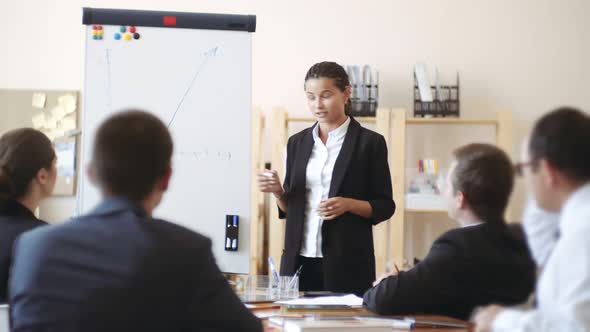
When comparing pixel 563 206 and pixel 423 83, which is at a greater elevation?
pixel 423 83

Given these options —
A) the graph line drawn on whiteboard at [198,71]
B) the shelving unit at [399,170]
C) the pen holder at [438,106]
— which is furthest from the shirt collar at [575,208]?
the pen holder at [438,106]

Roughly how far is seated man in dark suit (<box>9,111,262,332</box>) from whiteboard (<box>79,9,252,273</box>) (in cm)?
149

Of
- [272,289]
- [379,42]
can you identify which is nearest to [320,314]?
[272,289]

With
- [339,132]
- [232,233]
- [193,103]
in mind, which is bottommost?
[232,233]

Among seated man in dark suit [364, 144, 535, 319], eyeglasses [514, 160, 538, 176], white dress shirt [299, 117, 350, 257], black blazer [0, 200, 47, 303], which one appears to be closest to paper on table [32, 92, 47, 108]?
white dress shirt [299, 117, 350, 257]

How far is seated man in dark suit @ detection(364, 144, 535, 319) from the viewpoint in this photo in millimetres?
950

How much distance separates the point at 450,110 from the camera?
3.98 metres

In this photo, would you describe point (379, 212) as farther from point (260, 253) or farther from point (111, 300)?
point (260, 253)

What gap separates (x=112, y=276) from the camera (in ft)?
3.53

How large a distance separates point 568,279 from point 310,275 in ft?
5.22

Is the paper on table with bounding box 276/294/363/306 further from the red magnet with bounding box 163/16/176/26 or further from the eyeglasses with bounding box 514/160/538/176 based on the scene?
the red magnet with bounding box 163/16/176/26

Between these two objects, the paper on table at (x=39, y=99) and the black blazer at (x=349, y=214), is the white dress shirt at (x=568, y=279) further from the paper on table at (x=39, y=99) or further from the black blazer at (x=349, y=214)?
the paper on table at (x=39, y=99)

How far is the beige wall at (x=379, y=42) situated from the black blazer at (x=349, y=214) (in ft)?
5.98

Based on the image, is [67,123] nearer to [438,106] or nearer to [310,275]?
A: [438,106]
